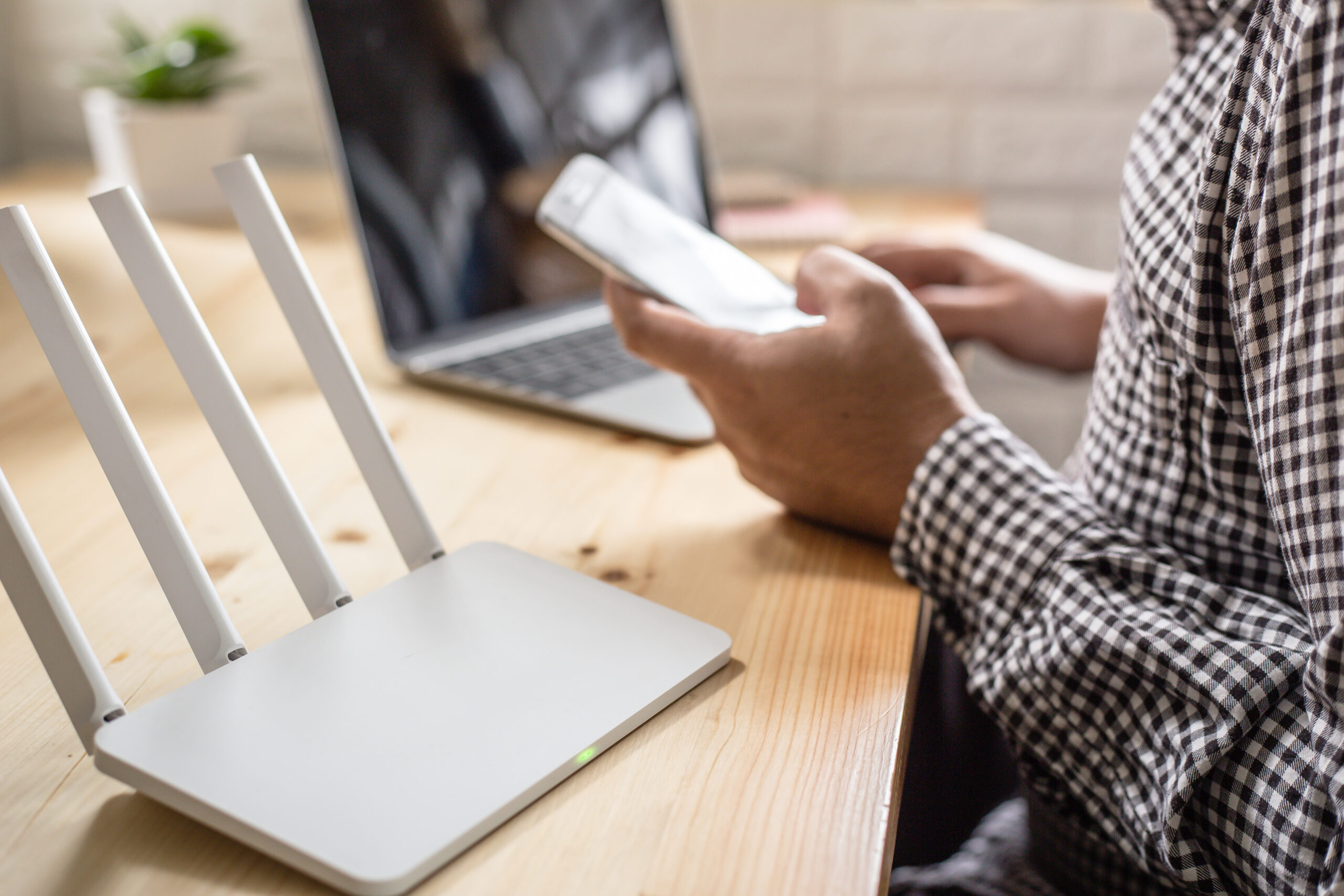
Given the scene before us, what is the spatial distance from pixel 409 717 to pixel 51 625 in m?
0.12

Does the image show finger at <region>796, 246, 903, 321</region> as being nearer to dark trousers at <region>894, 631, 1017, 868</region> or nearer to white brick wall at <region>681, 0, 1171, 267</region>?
dark trousers at <region>894, 631, 1017, 868</region>

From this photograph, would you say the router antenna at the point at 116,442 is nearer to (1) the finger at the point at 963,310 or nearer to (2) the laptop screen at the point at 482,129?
(2) the laptop screen at the point at 482,129

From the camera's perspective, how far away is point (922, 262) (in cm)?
78

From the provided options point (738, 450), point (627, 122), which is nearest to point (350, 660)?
point (738, 450)

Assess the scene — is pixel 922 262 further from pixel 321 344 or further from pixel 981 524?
pixel 321 344

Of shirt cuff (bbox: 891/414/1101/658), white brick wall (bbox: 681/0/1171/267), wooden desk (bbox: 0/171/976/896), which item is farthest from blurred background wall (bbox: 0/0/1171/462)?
shirt cuff (bbox: 891/414/1101/658)

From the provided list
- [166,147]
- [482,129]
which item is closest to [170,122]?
[166,147]

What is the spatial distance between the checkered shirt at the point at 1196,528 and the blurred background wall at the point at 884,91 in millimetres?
830

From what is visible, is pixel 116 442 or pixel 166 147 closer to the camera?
pixel 116 442

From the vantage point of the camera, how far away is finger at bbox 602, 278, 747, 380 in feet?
1.75

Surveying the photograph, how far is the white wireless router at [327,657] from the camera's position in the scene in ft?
1.02

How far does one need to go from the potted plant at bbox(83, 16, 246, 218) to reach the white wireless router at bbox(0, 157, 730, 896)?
73cm

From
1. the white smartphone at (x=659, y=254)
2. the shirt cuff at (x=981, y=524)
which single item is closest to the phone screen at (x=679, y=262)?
the white smartphone at (x=659, y=254)

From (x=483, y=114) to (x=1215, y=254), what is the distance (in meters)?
0.53
